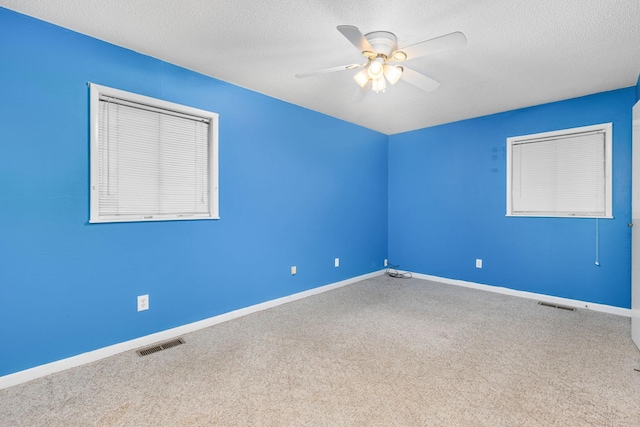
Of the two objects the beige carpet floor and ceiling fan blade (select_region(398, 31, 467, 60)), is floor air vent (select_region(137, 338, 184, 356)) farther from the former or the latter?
ceiling fan blade (select_region(398, 31, 467, 60))

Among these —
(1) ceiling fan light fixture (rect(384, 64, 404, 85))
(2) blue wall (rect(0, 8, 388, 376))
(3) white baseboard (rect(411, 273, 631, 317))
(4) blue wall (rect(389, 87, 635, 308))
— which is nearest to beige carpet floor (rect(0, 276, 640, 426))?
(3) white baseboard (rect(411, 273, 631, 317))

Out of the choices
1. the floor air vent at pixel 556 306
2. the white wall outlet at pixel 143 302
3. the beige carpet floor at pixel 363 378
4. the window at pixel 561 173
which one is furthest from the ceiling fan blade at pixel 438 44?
the floor air vent at pixel 556 306

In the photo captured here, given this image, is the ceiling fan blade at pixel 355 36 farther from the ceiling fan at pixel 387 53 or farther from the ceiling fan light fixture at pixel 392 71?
the ceiling fan light fixture at pixel 392 71

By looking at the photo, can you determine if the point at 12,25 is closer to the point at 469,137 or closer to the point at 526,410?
the point at 526,410

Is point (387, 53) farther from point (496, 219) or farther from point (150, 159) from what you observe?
point (496, 219)

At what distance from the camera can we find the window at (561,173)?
11.2 feet

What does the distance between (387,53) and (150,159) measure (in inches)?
83.9

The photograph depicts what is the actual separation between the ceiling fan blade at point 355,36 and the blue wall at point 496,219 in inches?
117

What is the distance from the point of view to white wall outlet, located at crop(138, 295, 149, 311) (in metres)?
2.54

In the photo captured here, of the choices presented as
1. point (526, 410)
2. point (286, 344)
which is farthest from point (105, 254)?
point (526, 410)

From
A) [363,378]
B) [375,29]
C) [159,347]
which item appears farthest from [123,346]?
[375,29]

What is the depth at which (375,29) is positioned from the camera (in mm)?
2158

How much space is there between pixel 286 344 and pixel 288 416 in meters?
0.90

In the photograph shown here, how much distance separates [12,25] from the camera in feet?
6.55
